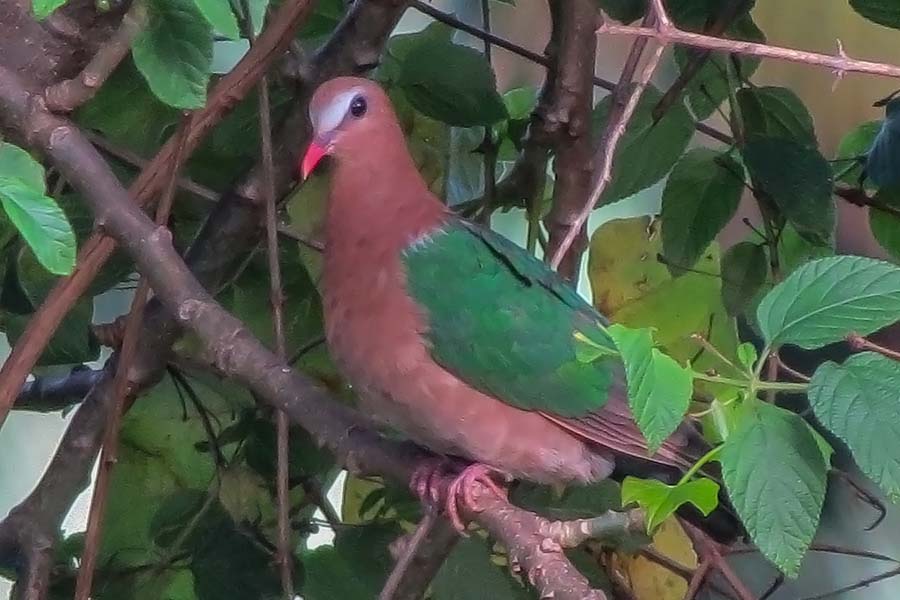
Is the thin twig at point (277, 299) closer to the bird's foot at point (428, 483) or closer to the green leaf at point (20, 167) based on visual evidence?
the bird's foot at point (428, 483)

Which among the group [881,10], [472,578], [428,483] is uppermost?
[881,10]

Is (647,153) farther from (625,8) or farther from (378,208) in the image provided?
(378,208)

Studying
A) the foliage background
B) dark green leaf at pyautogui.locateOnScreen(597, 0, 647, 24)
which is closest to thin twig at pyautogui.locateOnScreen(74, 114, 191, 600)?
dark green leaf at pyautogui.locateOnScreen(597, 0, 647, 24)

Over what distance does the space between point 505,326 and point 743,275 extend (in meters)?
0.25

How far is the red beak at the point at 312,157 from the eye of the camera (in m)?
0.84

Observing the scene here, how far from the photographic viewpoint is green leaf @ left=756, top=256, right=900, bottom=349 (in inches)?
16.1

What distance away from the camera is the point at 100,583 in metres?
0.93

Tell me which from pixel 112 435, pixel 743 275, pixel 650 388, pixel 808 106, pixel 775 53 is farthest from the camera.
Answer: pixel 808 106

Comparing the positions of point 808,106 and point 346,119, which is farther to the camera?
point 808,106

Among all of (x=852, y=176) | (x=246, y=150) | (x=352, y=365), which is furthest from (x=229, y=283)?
(x=852, y=176)

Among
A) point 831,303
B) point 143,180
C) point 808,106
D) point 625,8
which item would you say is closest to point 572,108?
point 625,8

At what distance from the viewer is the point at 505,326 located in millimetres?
812

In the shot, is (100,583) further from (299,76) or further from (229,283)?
(299,76)

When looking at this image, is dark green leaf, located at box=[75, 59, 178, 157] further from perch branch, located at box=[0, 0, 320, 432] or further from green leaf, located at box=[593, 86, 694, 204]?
green leaf, located at box=[593, 86, 694, 204]
